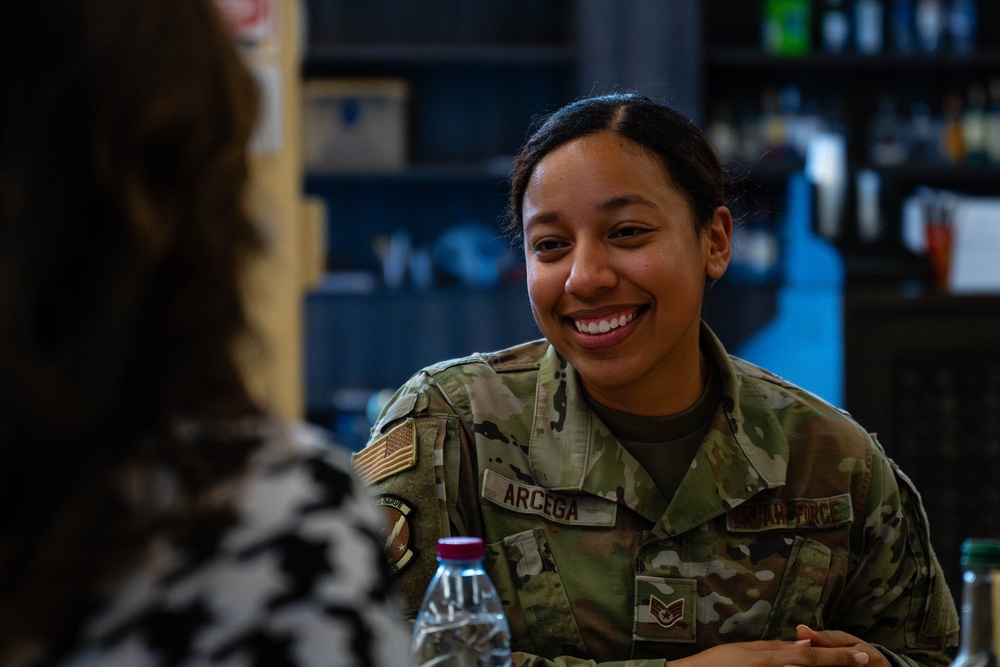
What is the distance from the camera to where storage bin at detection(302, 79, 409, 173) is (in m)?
4.25

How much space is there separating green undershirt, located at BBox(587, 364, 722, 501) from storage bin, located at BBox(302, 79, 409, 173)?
114 inches

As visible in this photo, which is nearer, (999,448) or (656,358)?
(656,358)

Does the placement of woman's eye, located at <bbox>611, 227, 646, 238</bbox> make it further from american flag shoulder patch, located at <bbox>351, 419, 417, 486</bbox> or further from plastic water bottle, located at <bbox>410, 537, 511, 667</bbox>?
plastic water bottle, located at <bbox>410, 537, 511, 667</bbox>

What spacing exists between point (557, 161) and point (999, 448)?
3.93ft

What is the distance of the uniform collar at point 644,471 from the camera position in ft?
4.59

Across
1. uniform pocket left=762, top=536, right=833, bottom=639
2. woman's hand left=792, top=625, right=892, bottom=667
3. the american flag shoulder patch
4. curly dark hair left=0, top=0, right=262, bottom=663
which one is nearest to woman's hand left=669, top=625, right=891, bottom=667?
woman's hand left=792, top=625, right=892, bottom=667

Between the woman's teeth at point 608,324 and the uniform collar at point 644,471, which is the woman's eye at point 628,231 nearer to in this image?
the woman's teeth at point 608,324

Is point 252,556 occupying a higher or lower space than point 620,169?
lower

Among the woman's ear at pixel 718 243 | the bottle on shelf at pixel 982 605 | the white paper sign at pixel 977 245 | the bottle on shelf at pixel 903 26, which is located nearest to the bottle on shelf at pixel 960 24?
the bottle on shelf at pixel 903 26

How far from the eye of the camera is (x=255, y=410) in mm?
684

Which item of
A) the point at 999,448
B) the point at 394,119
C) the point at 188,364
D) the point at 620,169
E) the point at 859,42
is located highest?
the point at 859,42

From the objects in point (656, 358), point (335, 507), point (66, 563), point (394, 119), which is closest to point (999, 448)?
point (656, 358)

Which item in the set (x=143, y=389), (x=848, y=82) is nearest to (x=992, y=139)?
(x=848, y=82)

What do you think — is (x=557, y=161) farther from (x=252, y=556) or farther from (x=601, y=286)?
(x=252, y=556)
